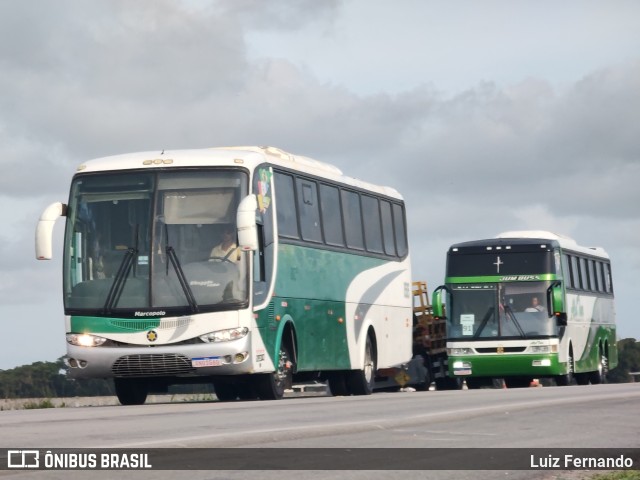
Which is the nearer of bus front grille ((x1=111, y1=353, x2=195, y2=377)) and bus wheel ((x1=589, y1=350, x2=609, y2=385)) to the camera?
bus front grille ((x1=111, y1=353, x2=195, y2=377))

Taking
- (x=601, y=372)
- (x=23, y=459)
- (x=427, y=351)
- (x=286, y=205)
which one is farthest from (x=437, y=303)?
(x=23, y=459)

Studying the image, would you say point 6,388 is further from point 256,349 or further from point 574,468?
point 574,468

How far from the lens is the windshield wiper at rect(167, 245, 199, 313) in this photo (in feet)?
72.1

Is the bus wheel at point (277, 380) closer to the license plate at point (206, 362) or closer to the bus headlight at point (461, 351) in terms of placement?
the license plate at point (206, 362)

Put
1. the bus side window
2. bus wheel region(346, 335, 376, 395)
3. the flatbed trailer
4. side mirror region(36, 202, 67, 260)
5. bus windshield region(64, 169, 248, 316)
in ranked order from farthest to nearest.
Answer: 1. the flatbed trailer
2. bus wheel region(346, 335, 376, 395)
3. the bus side window
4. bus windshield region(64, 169, 248, 316)
5. side mirror region(36, 202, 67, 260)

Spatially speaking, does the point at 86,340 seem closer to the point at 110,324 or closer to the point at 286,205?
the point at 110,324

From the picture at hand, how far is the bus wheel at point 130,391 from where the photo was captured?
23891 millimetres

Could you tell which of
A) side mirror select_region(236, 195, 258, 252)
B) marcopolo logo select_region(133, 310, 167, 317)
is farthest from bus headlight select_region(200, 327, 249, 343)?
side mirror select_region(236, 195, 258, 252)

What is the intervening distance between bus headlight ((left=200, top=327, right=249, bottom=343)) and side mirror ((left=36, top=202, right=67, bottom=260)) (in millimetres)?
2536

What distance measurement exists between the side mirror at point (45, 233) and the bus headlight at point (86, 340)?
1.24 metres

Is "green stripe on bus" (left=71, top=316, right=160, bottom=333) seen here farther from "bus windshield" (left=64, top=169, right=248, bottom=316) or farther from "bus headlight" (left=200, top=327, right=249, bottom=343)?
"bus headlight" (left=200, top=327, right=249, bottom=343)

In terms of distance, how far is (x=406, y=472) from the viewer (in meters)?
10.7

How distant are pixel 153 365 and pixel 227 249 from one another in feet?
6.50

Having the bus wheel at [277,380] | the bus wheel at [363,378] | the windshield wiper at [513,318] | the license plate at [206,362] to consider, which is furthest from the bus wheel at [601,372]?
the license plate at [206,362]
